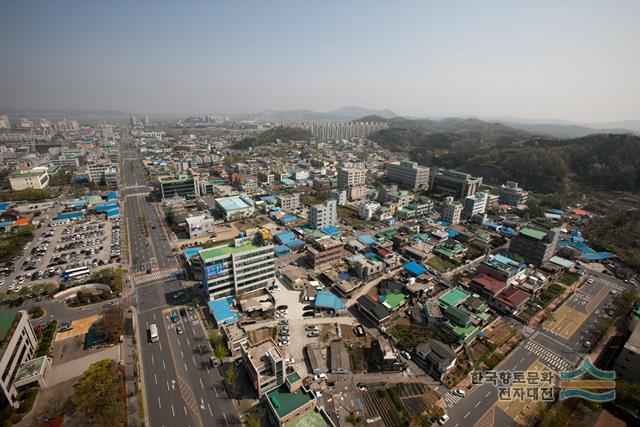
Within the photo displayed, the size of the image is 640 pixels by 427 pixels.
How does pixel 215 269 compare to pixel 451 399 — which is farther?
pixel 215 269

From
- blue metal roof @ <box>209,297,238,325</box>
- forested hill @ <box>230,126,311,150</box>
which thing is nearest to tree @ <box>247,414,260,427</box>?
blue metal roof @ <box>209,297,238,325</box>

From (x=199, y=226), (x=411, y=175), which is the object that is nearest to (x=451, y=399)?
(x=199, y=226)

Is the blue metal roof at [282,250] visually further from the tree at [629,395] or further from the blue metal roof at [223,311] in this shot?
the tree at [629,395]

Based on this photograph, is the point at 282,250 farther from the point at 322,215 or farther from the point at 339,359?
the point at 339,359

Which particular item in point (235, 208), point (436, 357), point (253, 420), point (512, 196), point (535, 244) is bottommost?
Result: point (253, 420)

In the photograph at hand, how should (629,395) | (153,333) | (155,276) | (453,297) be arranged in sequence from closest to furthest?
1. (629,395)
2. (153,333)
3. (453,297)
4. (155,276)

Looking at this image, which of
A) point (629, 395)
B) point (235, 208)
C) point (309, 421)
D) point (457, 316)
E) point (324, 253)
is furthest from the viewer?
point (235, 208)

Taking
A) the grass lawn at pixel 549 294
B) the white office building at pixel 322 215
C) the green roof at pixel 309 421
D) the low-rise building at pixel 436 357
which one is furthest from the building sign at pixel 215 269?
the grass lawn at pixel 549 294

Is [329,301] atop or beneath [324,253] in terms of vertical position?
beneath
